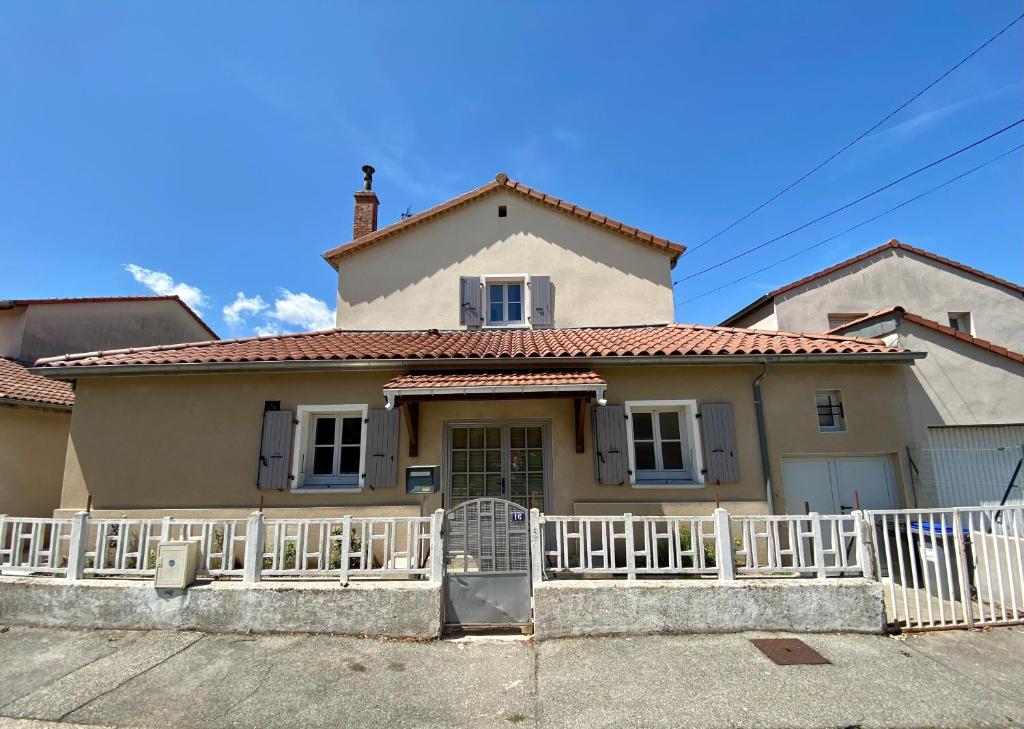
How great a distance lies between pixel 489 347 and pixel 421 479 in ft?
8.84

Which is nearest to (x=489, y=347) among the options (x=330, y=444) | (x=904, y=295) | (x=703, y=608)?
(x=330, y=444)

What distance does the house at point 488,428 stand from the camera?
→ 7.50 meters

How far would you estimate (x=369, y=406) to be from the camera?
7836 mm

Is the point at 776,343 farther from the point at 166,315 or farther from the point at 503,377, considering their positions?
the point at 166,315

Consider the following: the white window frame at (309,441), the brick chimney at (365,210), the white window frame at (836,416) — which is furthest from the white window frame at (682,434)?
the brick chimney at (365,210)

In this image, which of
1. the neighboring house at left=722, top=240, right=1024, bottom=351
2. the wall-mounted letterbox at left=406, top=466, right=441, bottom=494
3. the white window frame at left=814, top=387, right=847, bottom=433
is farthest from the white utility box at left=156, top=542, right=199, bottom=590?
the neighboring house at left=722, top=240, right=1024, bottom=351

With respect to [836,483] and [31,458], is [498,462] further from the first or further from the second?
[31,458]

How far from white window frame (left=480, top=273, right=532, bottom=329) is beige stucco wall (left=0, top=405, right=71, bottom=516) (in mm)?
9249

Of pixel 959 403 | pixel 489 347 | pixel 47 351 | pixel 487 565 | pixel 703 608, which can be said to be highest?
→ pixel 47 351

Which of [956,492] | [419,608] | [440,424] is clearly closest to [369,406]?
[440,424]

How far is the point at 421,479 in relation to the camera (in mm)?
6688

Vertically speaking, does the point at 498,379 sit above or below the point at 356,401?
above

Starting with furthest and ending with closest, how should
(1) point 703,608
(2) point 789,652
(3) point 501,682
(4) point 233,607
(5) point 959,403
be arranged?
(5) point 959,403, (4) point 233,607, (1) point 703,608, (2) point 789,652, (3) point 501,682

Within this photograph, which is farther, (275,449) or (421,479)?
(275,449)
